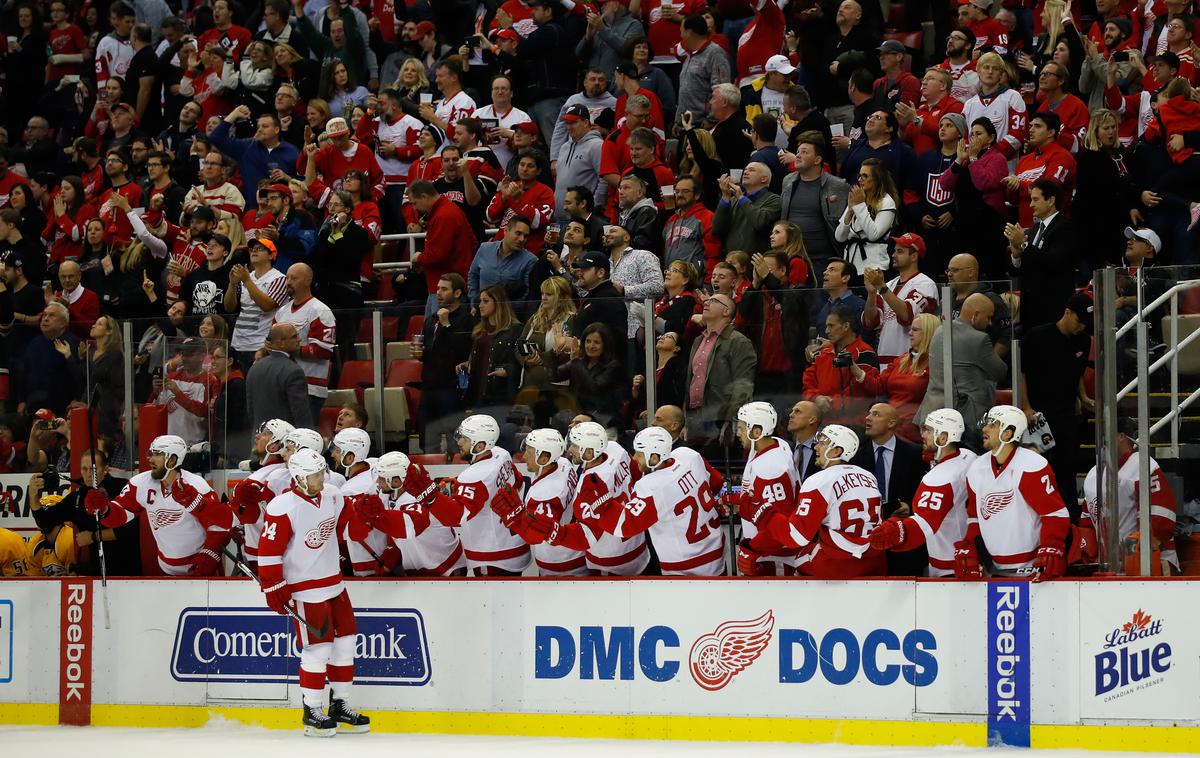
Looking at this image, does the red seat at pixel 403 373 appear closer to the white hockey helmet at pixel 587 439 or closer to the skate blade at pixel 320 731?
the white hockey helmet at pixel 587 439

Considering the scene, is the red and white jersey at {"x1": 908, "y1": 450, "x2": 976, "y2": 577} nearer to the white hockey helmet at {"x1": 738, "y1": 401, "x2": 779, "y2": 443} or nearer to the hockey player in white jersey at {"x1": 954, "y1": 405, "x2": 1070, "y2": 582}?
the hockey player in white jersey at {"x1": 954, "y1": 405, "x2": 1070, "y2": 582}

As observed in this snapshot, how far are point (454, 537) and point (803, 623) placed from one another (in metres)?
2.24

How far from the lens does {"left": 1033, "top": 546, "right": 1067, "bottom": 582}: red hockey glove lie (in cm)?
868

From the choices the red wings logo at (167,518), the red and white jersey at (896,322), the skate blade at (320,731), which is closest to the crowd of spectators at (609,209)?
the red and white jersey at (896,322)

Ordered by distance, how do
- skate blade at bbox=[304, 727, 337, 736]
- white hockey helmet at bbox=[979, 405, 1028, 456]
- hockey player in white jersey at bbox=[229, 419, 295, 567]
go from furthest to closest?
hockey player in white jersey at bbox=[229, 419, 295, 567], skate blade at bbox=[304, 727, 337, 736], white hockey helmet at bbox=[979, 405, 1028, 456]

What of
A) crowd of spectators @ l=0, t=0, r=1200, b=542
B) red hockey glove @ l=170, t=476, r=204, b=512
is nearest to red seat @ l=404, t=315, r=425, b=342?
crowd of spectators @ l=0, t=0, r=1200, b=542

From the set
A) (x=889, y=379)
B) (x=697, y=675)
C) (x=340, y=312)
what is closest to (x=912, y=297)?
(x=889, y=379)

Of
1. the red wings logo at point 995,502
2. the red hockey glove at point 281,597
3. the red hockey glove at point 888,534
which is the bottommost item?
the red hockey glove at point 281,597

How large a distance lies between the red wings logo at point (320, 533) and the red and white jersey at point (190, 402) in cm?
175

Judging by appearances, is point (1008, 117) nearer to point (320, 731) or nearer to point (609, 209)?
point (609, 209)

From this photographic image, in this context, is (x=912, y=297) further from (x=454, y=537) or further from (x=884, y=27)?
(x=884, y=27)

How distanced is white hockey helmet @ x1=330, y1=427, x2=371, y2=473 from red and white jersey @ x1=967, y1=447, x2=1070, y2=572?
348cm

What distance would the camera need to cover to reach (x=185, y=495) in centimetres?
1074

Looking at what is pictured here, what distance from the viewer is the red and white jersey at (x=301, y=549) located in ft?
31.8
